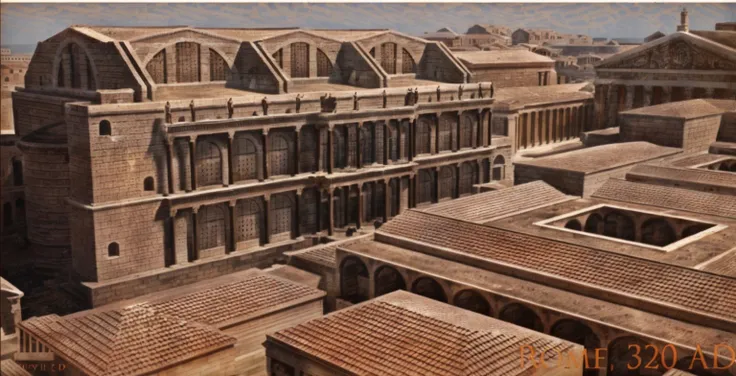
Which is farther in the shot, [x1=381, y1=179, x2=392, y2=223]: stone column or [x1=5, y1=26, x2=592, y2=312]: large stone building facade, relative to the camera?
[x1=381, y1=179, x2=392, y2=223]: stone column

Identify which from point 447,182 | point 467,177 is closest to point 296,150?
point 447,182

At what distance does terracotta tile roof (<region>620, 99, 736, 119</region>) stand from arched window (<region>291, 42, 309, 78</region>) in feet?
79.0

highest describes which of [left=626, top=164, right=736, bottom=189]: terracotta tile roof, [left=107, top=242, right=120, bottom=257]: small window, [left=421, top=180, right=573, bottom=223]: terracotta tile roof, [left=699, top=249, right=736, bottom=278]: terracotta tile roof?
[left=626, top=164, right=736, bottom=189]: terracotta tile roof

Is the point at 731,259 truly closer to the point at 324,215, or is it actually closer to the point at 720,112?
the point at 324,215

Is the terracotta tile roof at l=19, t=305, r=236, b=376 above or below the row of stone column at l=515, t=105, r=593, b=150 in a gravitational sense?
below

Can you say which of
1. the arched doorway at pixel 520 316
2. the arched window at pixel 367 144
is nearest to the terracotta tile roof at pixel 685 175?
the arched window at pixel 367 144

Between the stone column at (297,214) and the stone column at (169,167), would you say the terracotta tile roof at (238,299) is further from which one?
the stone column at (297,214)

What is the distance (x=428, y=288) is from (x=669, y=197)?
49.7 feet

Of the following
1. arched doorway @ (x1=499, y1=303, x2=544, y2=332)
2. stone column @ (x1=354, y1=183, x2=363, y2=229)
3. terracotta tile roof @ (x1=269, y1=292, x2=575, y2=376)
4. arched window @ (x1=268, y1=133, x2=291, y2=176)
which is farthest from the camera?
stone column @ (x1=354, y1=183, x2=363, y2=229)

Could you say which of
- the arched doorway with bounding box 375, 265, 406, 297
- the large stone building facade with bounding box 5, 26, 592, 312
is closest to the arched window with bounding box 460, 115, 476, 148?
the large stone building facade with bounding box 5, 26, 592, 312

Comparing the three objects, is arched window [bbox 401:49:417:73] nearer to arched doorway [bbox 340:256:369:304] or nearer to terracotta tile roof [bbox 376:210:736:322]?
terracotta tile roof [bbox 376:210:736:322]

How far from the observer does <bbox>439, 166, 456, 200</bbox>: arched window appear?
56125 millimetres

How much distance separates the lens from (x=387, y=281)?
35.4 meters

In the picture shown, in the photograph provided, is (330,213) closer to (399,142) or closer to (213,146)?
(399,142)
